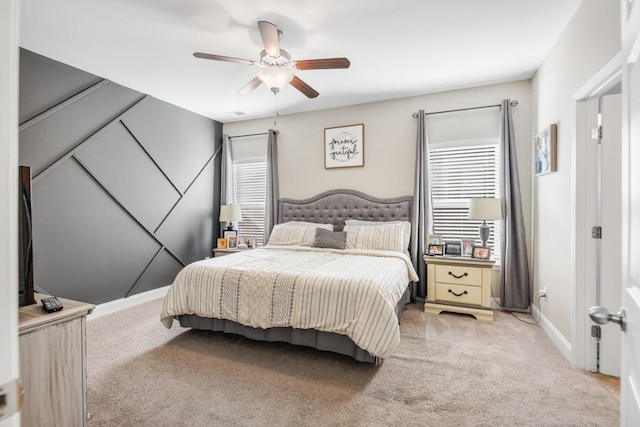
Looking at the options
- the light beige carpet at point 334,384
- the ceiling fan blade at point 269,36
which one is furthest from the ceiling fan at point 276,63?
the light beige carpet at point 334,384

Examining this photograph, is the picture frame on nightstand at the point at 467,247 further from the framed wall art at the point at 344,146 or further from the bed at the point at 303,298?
the framed wall art at the point at 344,146

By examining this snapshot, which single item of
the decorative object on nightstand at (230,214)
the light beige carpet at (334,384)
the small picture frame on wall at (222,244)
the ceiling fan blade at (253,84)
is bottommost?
the light beige carpet at (334,384)

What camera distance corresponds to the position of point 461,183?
13.0 feet

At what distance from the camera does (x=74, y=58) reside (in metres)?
3.02

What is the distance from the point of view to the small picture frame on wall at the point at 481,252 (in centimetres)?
344

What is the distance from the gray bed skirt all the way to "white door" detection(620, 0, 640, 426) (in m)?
1.58

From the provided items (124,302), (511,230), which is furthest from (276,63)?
(124,302)

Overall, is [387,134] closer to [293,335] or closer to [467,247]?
[467,247]

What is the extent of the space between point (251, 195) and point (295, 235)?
1537 millimetres

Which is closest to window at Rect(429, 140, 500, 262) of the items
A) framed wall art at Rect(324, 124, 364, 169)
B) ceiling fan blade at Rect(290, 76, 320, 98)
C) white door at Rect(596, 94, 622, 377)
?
framed wall art at Rect(324, 124, 364, 169)

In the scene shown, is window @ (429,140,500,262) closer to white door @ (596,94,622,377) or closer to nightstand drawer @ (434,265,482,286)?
nightstand drawer @ (434,265,482,286)

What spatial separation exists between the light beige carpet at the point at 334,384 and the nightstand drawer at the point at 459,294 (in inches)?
19.7

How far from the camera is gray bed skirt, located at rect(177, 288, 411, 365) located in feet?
7.41

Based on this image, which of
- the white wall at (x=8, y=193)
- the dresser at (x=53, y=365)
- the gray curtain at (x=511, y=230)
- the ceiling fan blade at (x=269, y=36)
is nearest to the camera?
the white wall at (x=8, y=193)
